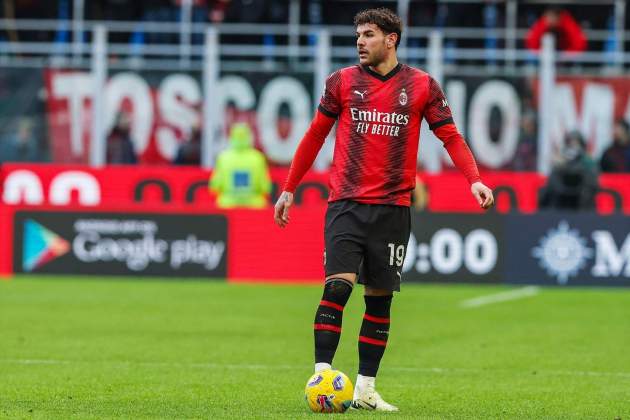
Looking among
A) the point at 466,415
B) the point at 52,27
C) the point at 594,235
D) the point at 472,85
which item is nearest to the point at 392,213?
the point at 466,415

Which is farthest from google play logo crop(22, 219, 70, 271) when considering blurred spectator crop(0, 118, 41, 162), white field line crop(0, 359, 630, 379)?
white field line crop(0, 359, 630, 379)

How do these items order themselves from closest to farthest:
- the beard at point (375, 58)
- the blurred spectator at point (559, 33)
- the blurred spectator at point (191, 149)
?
1. the beard at point (375, 58)
2. the blurred spectator at point (191, 149)
3. the blurred spectator at point (559, 33)

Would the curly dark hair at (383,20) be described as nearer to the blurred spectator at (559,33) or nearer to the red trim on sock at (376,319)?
the red trim on sock at (376,319)

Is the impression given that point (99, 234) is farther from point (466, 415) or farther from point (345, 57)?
point (466, 415)

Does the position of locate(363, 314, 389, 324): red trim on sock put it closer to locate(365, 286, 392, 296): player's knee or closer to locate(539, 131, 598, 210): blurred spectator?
locate(365, 286, 392, 296): player's knee

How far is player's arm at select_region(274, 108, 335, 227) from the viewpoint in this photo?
340 inches

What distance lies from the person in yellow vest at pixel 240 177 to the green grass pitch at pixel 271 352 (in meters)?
2.54

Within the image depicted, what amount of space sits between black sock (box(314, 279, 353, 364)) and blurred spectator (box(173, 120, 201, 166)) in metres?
16.5

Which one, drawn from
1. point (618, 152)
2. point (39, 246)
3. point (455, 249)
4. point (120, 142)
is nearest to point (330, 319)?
point (455, 249)

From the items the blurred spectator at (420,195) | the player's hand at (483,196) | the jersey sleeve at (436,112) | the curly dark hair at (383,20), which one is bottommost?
the blurred spectator at (420,195)

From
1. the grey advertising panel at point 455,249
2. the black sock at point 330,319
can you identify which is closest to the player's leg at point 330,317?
the black sock at point 330,319

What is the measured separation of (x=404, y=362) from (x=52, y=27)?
16.3 metres

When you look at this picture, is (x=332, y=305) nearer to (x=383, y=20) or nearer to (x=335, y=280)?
(x=335, y=280)

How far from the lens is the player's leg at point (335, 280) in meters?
8.37
